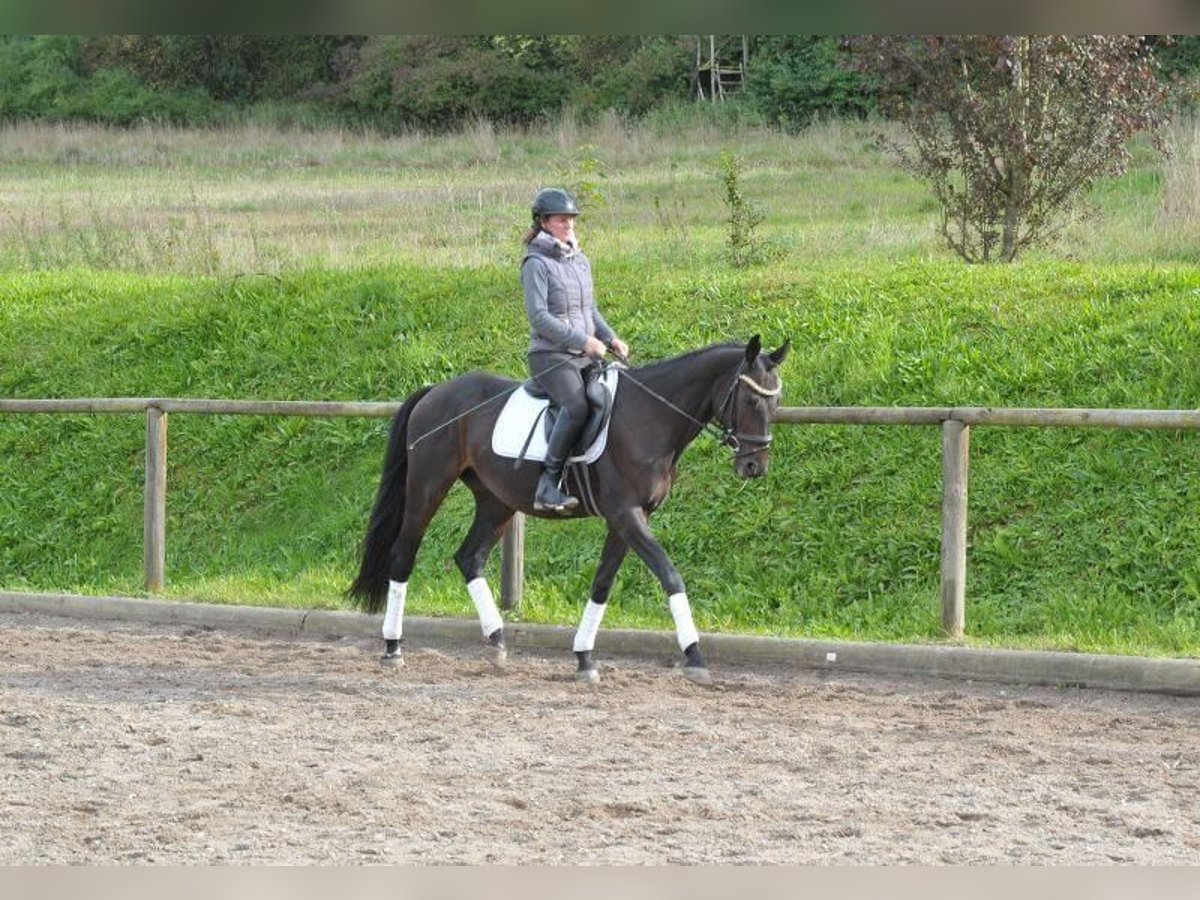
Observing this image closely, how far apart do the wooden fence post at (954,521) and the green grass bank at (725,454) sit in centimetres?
26

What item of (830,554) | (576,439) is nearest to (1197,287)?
(830,554)

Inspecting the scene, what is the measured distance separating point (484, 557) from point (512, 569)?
3.33 ft

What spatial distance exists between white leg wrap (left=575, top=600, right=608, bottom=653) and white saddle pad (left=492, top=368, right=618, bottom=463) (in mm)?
785

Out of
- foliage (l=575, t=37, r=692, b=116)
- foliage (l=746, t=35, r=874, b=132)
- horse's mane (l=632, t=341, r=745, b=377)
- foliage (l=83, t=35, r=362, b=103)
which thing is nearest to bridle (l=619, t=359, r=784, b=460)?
horse's mane (l=632, t=341, r=745, b=377)

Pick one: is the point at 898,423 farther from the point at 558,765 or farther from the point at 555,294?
the point at 558,765

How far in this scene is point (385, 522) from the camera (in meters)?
9.50

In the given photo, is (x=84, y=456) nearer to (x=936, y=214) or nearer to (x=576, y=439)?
(x=576, y=439)

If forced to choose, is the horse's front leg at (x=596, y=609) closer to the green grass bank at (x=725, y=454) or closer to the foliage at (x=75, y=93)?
the green grass bank at (x=725, y=454)

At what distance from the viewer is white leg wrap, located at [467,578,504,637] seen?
921 cm

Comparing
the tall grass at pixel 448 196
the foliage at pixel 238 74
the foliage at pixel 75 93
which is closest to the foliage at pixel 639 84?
the tall grass at pixel 448 196

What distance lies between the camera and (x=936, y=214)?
21.0 metres

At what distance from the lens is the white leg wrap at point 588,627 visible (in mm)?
8711

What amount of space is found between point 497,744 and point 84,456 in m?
8.12

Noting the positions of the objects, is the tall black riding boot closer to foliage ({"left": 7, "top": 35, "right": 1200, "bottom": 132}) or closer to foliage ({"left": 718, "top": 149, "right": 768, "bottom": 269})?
foliage ({"left": 718, "top": 149, "right": 768, "bottom": 269})
